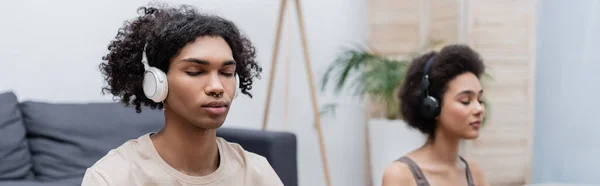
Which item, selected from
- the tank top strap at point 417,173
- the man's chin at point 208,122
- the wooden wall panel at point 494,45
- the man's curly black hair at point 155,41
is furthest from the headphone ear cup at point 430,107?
the wooden wall panel at point 494,45

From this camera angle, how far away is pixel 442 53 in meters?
2.23

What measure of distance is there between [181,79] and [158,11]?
0.17 metres

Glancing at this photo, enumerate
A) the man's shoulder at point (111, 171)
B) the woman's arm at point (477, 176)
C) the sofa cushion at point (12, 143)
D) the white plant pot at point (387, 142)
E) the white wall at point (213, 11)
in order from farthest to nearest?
the white plant pot at point (387, 142), the white wall at point (213, 11), the sofa cushion at point (12, 143), the woman's arm at point (477, 176), the man's shoulder at point (111, 171)

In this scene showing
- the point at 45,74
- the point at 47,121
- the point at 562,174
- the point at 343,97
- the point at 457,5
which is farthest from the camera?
the point at 343,97

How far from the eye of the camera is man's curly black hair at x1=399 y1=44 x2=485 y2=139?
2213 millimetres

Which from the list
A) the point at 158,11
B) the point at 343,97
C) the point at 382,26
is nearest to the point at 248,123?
the point at 343,97

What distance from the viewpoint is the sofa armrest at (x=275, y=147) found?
109 inches

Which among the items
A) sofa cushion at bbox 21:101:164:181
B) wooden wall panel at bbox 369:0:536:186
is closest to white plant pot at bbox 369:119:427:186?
wooden wall panel at bbox 369:0:536:186

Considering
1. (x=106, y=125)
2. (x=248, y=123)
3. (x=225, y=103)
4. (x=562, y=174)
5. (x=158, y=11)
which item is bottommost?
(x=562, y=174)

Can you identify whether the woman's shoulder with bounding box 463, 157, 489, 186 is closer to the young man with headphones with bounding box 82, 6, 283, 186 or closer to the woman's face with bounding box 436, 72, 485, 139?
the woman's face with bounding box 436, 72, 485, 139

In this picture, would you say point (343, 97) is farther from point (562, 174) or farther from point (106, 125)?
point (106, 125)

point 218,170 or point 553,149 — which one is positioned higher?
point 218,170

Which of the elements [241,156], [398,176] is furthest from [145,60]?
[398,176]

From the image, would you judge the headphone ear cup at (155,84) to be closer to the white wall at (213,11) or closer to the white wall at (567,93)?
the white wall at (213,11)
